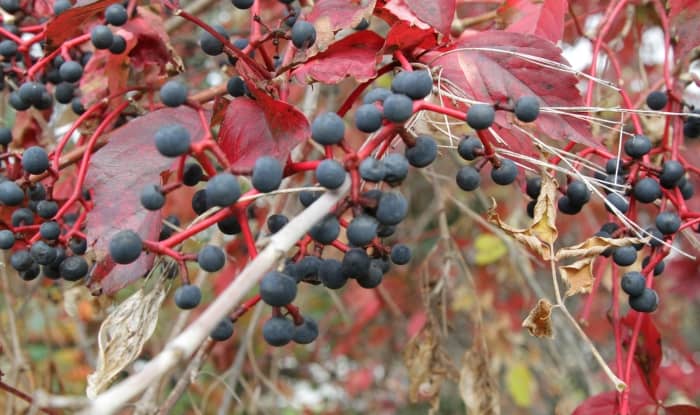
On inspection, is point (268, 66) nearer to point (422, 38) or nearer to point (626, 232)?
point (422, 38)

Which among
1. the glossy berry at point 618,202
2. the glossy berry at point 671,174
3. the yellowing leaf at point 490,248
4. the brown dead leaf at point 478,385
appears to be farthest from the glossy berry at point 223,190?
the yellowing leaf at point 490,248

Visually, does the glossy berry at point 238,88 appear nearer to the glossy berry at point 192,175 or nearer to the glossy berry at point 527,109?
the glossy berry at point 192,175

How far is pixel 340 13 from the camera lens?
A: 99cm

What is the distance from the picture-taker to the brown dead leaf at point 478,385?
155cm

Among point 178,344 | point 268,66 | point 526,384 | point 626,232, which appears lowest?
point 526,384

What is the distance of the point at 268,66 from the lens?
3.36 feet

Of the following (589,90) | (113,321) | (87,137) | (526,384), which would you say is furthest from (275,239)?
(526,384)

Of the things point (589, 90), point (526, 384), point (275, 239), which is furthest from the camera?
point (526, 384)

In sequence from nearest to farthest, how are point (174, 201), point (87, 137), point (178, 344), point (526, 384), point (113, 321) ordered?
point (178, 344) < point (113, 321) < point (87, 137) < point (174, 201) < point (526, 384)

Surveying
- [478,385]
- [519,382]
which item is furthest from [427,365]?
[519,382]

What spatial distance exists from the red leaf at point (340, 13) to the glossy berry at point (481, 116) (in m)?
0.27

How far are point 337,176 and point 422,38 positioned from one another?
0.31 m

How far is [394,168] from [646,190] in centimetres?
43

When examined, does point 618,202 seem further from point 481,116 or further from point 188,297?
point 188,297
